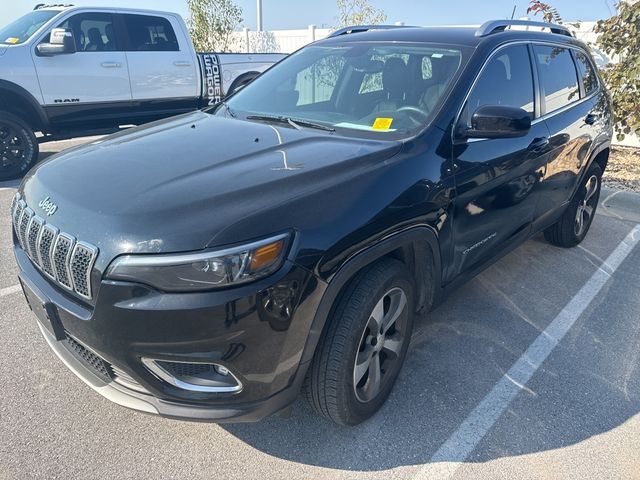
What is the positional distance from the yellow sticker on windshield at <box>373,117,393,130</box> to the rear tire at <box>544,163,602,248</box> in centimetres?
247

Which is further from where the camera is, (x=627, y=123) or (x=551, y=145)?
(x=627, y=123)

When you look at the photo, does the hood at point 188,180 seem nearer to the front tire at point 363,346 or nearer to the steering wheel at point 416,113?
the steering wheel at point 416,113

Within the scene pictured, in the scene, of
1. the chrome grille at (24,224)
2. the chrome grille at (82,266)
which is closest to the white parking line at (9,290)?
the chrome grille at (24,224)

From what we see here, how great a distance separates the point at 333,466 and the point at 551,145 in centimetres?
271

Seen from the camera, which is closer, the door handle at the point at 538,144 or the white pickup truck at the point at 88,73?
the door handle at the point at 538,144

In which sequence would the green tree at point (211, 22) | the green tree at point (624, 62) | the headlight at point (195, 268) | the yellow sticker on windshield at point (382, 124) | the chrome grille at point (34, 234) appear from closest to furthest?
the headlight at point (195, 268) < the chrome grille at point (34, 234) < the yellow sticker on windshield at point (382, 124) < the green tree at point (624, 62) < the green tree at point (211, 22)

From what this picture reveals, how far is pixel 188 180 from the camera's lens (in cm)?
216

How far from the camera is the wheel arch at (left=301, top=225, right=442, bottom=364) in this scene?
2066 millimetres

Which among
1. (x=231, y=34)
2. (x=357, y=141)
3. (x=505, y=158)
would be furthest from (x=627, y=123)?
(x=231, y=34)

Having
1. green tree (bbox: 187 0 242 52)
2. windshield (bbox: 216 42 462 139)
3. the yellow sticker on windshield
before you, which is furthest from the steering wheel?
green tree (bbox: 187 0 242 52)

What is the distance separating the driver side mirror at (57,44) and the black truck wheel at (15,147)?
2.91 ft

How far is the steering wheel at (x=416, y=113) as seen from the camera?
278 cm

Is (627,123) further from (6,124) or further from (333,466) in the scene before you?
(6,124)

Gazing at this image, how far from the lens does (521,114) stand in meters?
2.77
